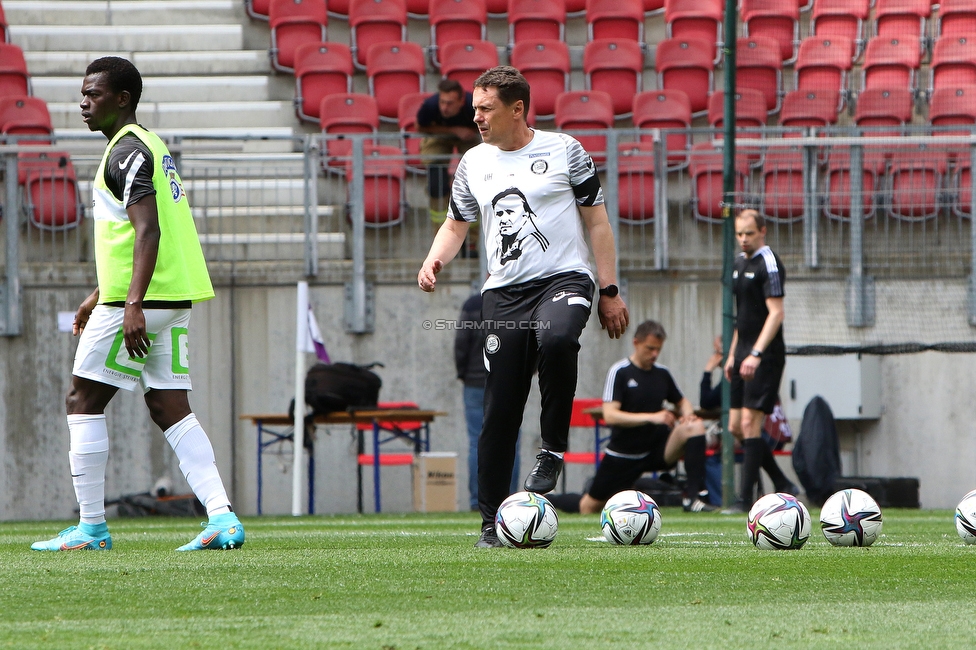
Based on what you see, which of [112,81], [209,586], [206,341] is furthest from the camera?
[206,341]

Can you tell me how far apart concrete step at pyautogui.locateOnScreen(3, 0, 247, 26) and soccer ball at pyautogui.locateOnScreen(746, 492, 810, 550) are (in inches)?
521

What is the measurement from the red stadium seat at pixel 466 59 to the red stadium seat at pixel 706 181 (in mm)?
→ 3329

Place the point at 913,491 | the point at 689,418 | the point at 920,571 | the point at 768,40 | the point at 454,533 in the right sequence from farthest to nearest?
the point at 768,40 → the point at 913,491 → the point at 689,418 → the point at 454,533 → the point at 920,571

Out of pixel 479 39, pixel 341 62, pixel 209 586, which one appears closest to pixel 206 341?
pixel 341 62

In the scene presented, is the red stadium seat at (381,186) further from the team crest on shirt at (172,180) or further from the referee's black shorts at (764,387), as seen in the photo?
the team crest on shirt at (172,180)

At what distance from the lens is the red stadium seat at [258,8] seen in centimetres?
1698

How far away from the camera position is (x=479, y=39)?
16.5 metres

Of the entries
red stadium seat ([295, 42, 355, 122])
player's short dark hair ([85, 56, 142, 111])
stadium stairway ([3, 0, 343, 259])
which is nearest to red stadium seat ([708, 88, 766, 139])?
red stadium seat ([295, 42, 355, 122])

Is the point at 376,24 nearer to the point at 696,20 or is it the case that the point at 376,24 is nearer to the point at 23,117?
the point at 696,20

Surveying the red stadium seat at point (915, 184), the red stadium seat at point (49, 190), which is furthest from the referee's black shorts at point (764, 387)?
the red stadium seat at point (49, 190)

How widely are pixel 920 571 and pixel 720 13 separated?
1284cm

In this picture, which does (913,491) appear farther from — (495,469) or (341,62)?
(341,62)

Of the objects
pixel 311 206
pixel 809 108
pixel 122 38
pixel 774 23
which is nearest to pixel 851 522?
pixel 311 206

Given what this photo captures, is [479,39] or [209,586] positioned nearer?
[209,586]
